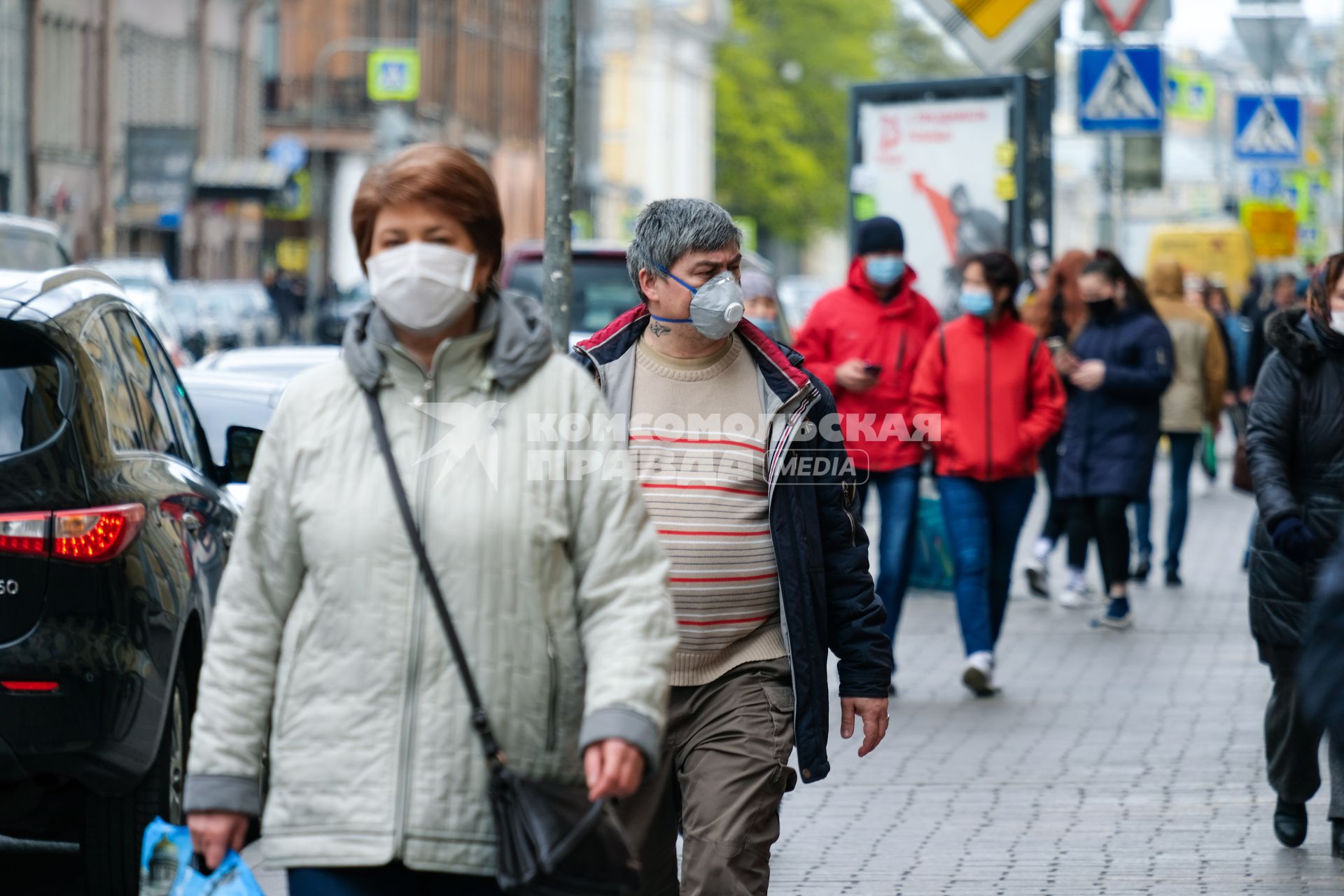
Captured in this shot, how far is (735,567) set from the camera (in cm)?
505

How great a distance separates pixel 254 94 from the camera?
2427 inches

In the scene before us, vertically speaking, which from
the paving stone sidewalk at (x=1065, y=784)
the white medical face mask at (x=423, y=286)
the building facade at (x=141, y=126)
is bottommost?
the paving stone sidewalk at (x=1065, y=784)

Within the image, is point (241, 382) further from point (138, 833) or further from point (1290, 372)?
point (1290, 372)

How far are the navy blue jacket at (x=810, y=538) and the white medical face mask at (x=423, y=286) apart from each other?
4.63 ft

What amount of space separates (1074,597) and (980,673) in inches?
142

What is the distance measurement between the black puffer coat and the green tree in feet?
250

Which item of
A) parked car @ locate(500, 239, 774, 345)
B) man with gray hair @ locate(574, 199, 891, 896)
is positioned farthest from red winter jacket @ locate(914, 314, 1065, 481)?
parked car @ locate(500, 239, 774, 345)

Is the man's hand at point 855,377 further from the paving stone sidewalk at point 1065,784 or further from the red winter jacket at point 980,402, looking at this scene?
the paving stone sidewalk at point 1065,784

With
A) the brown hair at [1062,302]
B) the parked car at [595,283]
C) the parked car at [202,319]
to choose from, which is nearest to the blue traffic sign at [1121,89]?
the parked car at [595,283]

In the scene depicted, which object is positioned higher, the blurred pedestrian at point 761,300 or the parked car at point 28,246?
the parked car at point 28,246

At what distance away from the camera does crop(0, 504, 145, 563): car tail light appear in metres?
5.83

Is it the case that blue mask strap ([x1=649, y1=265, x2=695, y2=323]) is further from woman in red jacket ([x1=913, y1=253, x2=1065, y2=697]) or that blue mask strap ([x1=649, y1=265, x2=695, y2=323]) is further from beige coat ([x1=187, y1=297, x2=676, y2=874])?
woman in red jacket ([x1=913, y1=253, x2=1065, y2=697])

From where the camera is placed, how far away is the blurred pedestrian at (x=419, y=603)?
3629 mm

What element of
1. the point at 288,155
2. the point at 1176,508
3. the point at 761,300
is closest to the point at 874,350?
the point at 761,300
